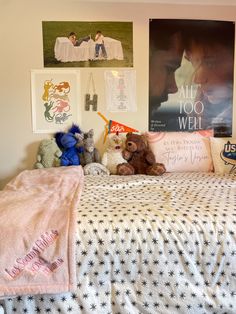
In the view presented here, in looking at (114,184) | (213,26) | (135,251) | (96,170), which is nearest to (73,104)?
(96,170)

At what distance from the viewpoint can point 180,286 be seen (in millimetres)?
1169

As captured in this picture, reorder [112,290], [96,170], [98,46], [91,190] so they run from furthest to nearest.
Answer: [98,46]
[96,170]
[91,190]
[112,290]

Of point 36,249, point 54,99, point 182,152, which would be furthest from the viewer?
point 54,99

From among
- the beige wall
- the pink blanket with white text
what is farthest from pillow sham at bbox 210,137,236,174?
the pink blanket with white text

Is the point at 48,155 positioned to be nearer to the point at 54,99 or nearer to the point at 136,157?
the point at 54,99

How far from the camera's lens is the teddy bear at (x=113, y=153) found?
231 centimetres

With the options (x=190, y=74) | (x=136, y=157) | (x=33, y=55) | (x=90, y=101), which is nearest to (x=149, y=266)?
(x=136, y=157)

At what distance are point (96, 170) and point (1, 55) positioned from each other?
1.25m

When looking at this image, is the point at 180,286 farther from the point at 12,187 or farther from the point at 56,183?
the point at 12,187

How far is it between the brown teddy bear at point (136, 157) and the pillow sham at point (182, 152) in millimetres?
68

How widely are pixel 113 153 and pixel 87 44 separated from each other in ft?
3.11

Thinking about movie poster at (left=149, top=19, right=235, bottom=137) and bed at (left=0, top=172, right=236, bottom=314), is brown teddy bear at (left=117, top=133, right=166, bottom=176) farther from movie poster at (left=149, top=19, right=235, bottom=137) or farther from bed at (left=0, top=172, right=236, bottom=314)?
bed at (left=0, top=172, right=236, bottom=314)

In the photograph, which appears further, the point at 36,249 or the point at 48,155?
the point at 48,155

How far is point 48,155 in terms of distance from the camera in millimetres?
2330
